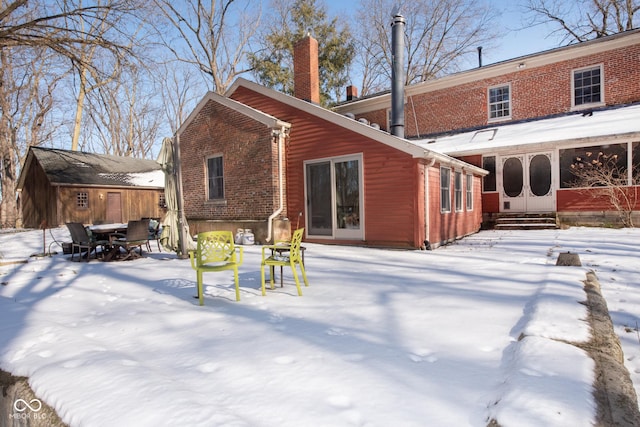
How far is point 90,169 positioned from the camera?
23.2 metres

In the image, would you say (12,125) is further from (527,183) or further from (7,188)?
(527,183)

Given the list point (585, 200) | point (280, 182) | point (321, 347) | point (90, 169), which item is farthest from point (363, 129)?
point (90, 169)

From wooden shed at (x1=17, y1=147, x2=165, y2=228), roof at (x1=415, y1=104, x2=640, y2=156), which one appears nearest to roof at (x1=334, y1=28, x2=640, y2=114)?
roof at (x1=415, y1=104, x2=640, y2=156)

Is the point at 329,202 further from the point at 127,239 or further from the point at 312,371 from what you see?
the point at 312,371

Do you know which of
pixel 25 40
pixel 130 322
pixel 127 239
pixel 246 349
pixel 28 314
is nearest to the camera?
pixel 246 349

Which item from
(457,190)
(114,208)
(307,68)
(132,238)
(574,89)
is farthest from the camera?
(114,208)

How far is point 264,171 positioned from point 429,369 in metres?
8.88

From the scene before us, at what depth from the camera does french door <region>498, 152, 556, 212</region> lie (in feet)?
43.5

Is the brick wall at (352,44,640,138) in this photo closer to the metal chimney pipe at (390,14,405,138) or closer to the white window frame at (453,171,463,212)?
the metal chimney pipe at (390,14,405,138)

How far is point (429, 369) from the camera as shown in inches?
97.5

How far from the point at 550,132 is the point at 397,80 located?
20.1ft

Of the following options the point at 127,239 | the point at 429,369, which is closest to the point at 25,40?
the point at 127,239

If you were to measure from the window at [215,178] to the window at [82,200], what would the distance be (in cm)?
1401

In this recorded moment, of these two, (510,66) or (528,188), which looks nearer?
(528,188)
